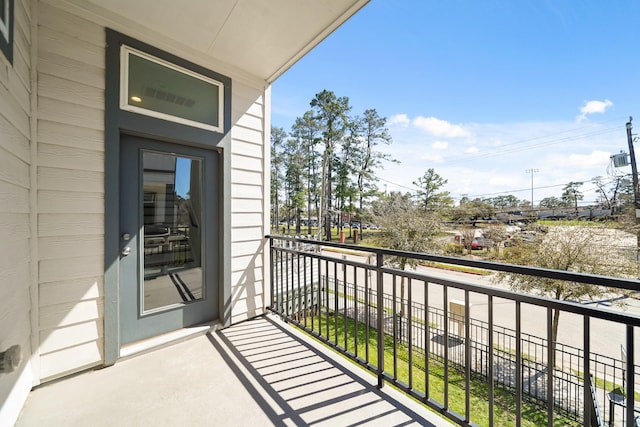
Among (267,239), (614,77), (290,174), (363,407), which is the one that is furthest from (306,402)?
(614,77)

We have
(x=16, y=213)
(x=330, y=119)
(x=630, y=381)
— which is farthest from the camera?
(x=330, y=119)

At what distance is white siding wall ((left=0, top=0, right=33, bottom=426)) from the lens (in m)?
1.10

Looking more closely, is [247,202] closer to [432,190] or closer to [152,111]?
[152,111]

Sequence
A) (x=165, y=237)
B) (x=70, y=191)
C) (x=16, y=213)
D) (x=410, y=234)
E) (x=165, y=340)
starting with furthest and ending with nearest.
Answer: (x=410, y=234)
(x=165, y=237)
(x=165, y=340)
(x=70, y=191)
(x=16, y=213)

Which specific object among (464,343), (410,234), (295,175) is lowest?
(464,343)

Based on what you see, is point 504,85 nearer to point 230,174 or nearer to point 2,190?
point 230,174

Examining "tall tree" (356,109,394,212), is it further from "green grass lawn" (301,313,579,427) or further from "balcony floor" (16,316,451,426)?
"balcony floor" (16,316,451,426)

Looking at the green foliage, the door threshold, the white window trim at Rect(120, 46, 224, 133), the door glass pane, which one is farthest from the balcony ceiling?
the green foliage

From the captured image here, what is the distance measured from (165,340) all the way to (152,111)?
70.1 inches

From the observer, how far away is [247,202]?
2.49 m

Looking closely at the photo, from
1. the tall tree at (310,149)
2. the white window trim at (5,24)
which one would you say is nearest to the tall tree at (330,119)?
the tall tree at (310,149)

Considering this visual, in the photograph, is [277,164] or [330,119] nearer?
[330,119]

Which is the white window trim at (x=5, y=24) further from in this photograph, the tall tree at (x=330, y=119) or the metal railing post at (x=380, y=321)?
the tall tree at (x=330, y=119)

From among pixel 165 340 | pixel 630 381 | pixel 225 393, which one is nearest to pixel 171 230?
pixel 165 340
